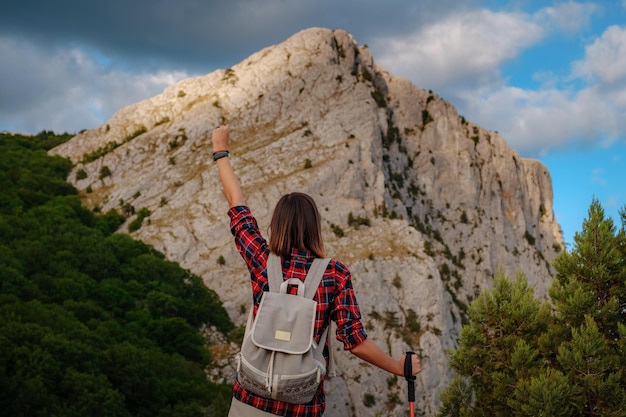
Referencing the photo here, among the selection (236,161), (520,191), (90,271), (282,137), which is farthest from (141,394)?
(520,191)

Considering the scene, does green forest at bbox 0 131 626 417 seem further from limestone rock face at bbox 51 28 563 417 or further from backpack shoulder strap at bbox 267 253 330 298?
backpack shoulder strap at bbox 267 253 330 298

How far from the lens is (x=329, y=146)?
2164 inches

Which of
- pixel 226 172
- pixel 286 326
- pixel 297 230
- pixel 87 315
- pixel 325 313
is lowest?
pixel 286 326

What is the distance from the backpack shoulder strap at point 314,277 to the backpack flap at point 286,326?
0.25 feet

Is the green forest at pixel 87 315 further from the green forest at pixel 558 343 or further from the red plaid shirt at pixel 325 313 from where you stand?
the red plaid shirt at pixel 325 313

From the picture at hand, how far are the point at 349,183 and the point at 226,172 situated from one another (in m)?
47.2

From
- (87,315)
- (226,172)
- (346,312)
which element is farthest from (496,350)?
(87,315)

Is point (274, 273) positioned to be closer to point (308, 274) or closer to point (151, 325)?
point (308, 274)

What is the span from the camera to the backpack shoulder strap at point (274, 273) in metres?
4.74

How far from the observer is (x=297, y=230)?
4840 mm

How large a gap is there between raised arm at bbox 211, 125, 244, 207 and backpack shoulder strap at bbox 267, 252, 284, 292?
0.82 m

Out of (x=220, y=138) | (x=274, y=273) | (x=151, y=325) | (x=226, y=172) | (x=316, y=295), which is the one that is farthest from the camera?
(x=151, y=325)

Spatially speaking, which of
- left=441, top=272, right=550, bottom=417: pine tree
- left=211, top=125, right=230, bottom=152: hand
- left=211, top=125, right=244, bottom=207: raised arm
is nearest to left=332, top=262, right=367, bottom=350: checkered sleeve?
left=211, top=125, right=244, bottom=207: raised arm

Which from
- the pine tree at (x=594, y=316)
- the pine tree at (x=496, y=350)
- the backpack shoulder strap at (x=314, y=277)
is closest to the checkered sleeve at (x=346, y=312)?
the backpack shoulder strap at (x=314, y=277)
